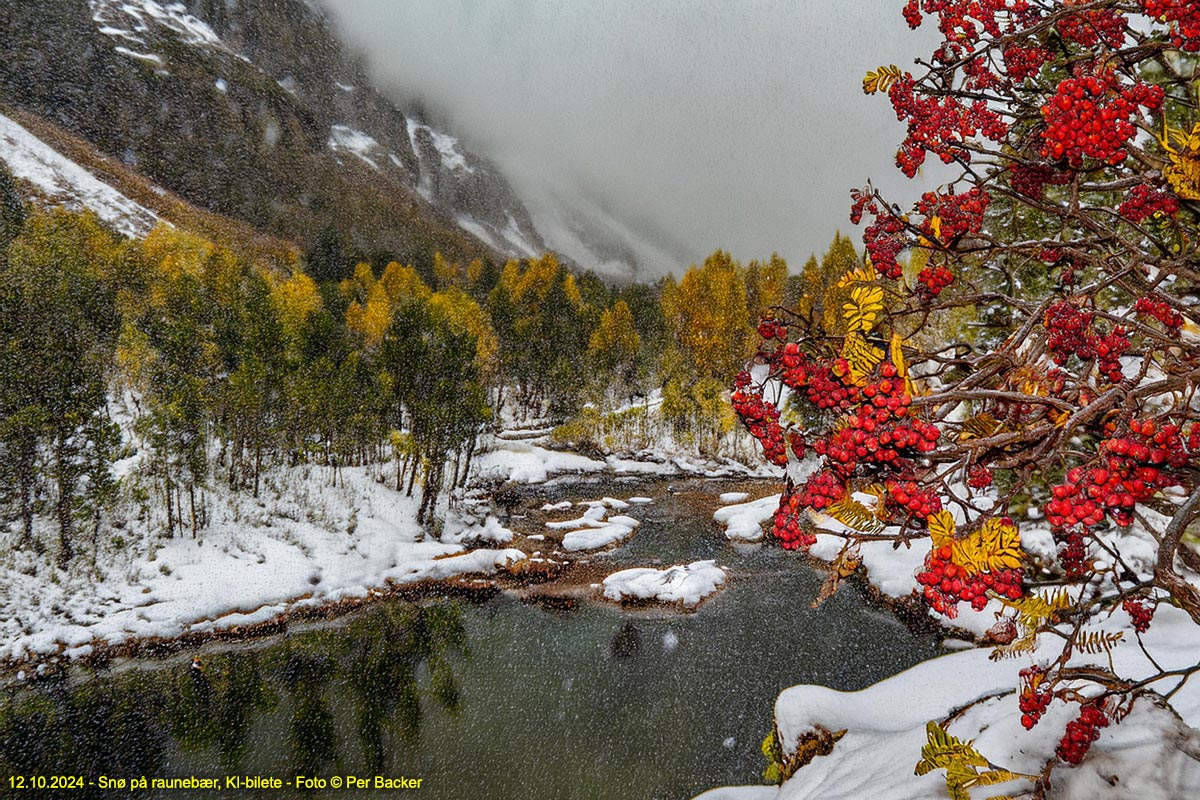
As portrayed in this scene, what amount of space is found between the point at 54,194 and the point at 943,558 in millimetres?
113170

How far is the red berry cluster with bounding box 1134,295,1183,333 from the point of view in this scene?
2.42 m

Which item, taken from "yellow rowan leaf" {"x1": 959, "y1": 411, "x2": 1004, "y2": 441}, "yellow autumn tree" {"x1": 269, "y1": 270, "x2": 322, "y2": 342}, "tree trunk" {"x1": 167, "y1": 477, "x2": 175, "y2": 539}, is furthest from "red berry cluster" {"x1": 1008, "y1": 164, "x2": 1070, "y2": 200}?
"yellow autumn tree" {"x1": 269, "y1": 270, "x2": 322, "y2": 342}

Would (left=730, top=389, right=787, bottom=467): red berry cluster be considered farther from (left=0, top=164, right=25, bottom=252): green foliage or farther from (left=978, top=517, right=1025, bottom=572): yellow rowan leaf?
(left=0, top=164, right=25, bottom=252): green foliage

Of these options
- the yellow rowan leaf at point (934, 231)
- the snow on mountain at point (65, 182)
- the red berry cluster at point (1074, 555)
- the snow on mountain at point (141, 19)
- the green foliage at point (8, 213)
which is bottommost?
the red berry cluster at point (1074, 555)

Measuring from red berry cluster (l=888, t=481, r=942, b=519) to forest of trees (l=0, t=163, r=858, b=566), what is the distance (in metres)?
0.74

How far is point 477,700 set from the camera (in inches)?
549

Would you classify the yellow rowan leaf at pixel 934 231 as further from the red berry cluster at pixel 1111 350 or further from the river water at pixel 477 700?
the river water at pixel 477 700

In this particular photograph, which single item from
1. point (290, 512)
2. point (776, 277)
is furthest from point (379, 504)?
point (776, 277)

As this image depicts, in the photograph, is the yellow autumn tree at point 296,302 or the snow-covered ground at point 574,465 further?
the yellow autumn tree at point 296,302

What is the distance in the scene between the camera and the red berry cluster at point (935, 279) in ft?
9.31

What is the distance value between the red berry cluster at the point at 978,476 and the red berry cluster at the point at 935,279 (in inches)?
41.8

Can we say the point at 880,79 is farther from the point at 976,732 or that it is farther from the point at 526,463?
the point at 526,463

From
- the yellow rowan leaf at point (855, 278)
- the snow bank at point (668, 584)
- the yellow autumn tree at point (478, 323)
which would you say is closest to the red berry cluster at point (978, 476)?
the yellow rowan leaf at point (855, 278)

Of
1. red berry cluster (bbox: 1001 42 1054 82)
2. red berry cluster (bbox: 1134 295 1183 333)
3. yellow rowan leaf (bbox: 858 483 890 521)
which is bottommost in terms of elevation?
yellow rowan leaf (bbox: 858 483 890 521)
